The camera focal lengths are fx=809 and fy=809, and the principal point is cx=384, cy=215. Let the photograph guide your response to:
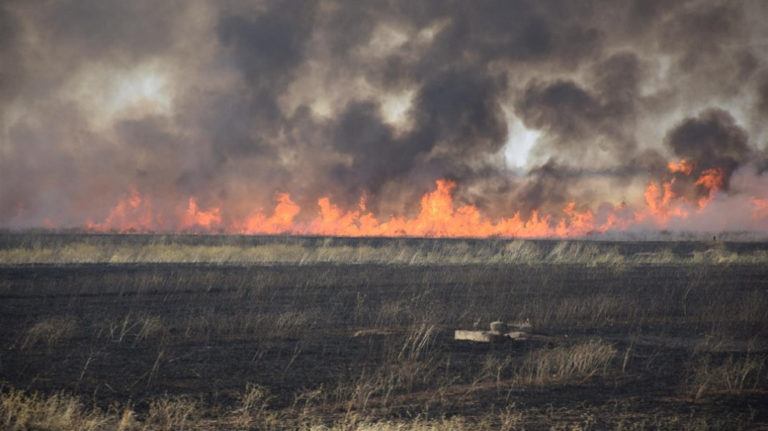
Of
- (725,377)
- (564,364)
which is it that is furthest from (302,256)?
(725,377)

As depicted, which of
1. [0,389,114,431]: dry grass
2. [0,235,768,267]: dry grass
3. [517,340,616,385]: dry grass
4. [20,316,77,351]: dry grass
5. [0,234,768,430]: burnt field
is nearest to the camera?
[0,389,114,431]: dry grass

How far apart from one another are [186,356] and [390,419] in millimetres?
6193

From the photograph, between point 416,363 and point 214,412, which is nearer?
point 214,412

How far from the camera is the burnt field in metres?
11.2

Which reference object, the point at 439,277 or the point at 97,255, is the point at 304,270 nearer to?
the point at 439,277

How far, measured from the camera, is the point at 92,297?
25547 mm

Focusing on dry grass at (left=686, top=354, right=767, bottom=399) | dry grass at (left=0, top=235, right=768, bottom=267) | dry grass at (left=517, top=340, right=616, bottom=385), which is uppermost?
dry grass at (left=0, top=235, right=768, bottom=267)

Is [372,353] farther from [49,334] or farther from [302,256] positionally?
[302,256]

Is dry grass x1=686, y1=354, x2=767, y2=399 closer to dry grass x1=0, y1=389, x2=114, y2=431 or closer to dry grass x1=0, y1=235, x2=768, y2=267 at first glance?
dry grass x1=0, y1=389, x2=114, y2=431

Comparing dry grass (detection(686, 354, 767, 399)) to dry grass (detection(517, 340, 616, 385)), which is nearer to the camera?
dry grass (detection(686, 354, 767, 399))

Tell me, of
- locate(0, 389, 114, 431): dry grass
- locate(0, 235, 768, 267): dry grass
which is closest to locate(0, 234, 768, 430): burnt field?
locate(0, 389, 114, 431): dry grass

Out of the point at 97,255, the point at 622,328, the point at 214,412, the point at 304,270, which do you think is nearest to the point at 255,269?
the point at 304,270

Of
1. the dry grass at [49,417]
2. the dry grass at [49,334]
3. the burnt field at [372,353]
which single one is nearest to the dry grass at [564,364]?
the burnt field at [372,353]

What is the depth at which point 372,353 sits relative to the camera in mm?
16078
